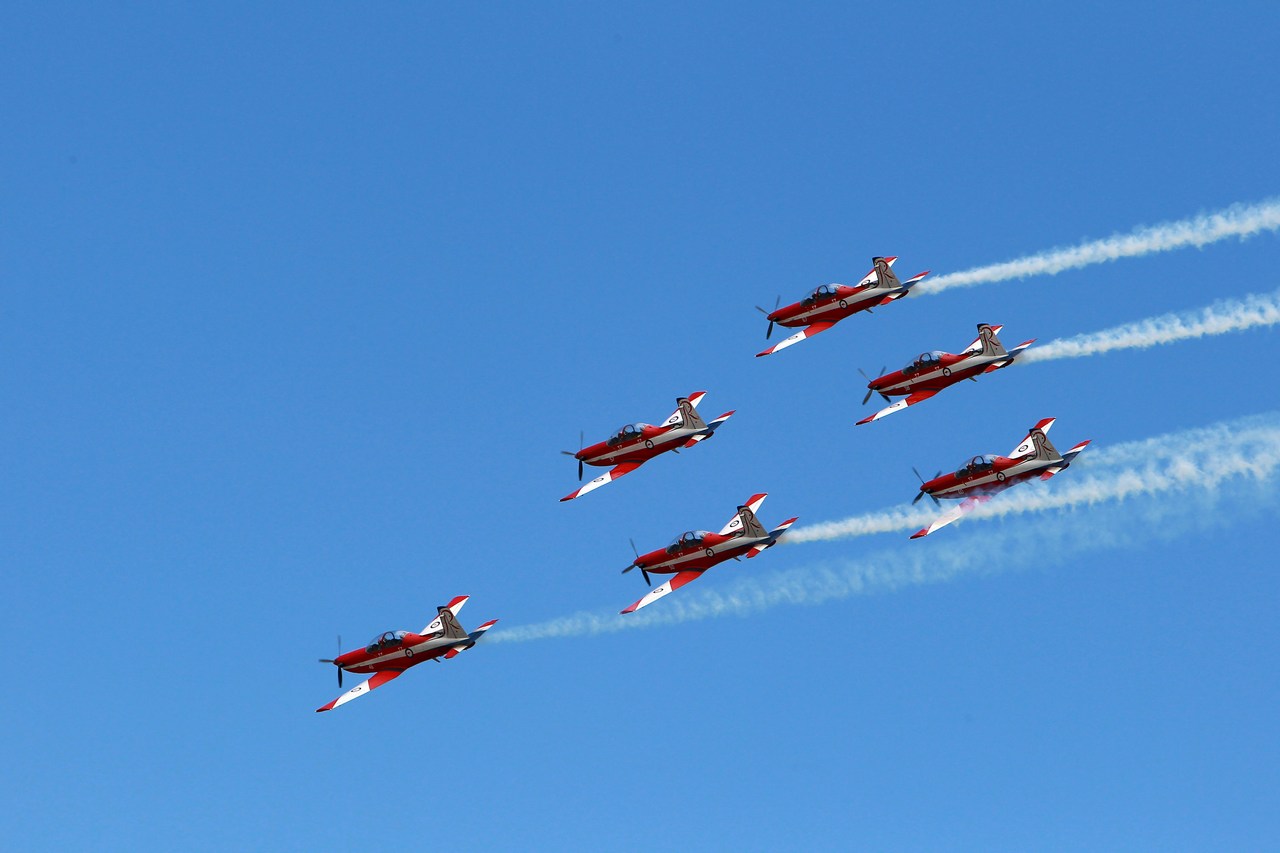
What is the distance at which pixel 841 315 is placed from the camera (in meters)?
125

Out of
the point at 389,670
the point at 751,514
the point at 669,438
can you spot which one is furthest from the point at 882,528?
the point at 389,670

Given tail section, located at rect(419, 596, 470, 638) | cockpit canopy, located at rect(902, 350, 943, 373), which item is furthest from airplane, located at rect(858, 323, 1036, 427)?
tail section, located at rect(419, 596, 470, 638)

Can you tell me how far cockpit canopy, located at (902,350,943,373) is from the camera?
391 feet

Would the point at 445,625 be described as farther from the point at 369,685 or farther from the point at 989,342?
the point at 989,342

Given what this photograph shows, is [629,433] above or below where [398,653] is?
above

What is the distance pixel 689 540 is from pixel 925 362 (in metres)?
19.1

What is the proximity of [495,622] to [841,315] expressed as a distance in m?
30.5

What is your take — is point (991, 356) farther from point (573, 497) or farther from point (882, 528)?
point (573, 497)

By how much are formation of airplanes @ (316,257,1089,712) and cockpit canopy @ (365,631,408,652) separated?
2.2 inches

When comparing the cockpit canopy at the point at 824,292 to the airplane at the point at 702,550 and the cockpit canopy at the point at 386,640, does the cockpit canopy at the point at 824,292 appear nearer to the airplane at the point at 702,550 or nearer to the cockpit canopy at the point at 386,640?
the airplane at the point at 702,550

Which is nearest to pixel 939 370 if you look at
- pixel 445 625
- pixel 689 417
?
pixel 689 417

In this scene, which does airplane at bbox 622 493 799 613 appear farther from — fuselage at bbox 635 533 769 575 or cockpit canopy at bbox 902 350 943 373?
cockpit canopy at bbox 902 350 943 373

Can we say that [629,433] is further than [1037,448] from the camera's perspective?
Yes

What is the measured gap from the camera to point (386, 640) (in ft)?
373
